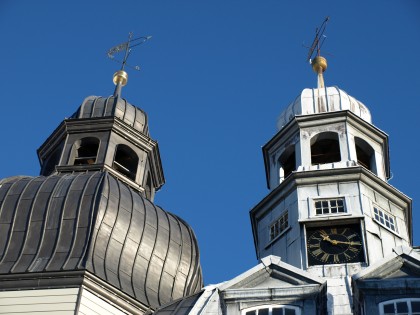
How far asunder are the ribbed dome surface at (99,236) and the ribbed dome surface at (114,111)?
6886 mm

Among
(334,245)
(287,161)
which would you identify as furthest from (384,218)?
(287,161)

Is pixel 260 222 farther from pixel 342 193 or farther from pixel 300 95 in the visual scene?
pixel 300 95

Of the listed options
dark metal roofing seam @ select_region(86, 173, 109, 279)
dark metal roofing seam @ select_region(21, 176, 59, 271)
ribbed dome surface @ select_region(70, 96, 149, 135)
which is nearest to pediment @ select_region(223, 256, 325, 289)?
dark metal roofing seam @ select_region(86, 173, 109, 279)

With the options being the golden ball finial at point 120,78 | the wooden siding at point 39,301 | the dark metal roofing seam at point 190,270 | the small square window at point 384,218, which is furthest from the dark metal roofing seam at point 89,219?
the golden ball finial at point 120,78

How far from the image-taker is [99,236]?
96.8 ft

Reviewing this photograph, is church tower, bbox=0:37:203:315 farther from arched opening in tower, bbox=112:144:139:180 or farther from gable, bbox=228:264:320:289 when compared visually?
gable, bbox=228:264:320:289

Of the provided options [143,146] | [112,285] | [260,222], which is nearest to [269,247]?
[260,222]

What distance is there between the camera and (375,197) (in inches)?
1166

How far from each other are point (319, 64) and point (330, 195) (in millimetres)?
9181

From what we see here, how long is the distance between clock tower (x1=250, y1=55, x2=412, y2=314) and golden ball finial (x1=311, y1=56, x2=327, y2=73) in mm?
2681

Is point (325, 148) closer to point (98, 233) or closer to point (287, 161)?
point (287, 161)

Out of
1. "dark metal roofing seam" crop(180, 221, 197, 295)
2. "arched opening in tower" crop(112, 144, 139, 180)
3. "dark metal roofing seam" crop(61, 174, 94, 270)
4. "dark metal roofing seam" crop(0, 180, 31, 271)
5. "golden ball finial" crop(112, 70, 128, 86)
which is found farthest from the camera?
"golden ball finial" crop(112, 70, 128, 86)

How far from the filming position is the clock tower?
27219 mm

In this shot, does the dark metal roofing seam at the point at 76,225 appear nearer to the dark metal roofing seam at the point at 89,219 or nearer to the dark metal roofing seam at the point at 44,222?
the dark metal roofing seam at the point at 89,219
